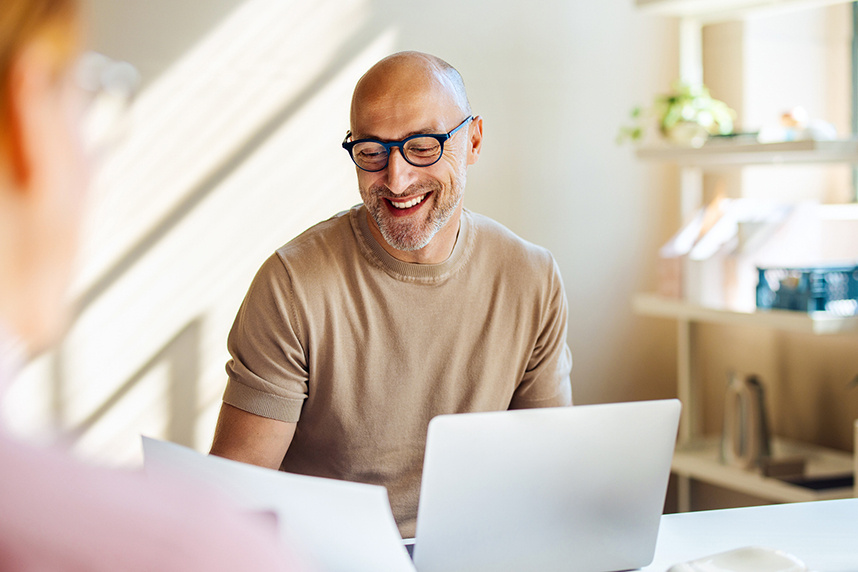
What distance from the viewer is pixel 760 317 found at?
2.52 meters

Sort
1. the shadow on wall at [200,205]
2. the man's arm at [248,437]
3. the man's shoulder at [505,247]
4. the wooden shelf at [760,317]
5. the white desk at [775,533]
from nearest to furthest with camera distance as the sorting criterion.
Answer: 1. the white desk at [775,533]
2. the man's arm at [248,437]
3. the man's shoulder at [505,247]
4. the wooden shelf at [760,317]
5. the shadow on wall at [200,205]

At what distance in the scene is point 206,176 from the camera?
2621mm

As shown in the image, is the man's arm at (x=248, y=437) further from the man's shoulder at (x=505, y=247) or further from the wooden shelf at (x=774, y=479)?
the wooden shelf at (x=774, y=479)

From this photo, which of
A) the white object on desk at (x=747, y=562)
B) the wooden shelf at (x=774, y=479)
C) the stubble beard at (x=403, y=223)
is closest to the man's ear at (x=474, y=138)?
the stubble beard at (x=403, y=223)

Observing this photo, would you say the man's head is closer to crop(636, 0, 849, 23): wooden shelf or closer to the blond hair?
the blond hair

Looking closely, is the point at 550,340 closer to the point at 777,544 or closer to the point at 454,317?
the point at 454,317

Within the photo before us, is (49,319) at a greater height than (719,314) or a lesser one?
greater

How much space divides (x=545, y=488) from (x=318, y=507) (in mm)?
307

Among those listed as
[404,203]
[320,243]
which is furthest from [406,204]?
[320,243]

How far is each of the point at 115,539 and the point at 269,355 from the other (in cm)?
112

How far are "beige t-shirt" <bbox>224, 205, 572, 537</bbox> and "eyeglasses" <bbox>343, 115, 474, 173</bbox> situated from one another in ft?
0.41

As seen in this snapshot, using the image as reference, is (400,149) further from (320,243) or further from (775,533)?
(775,533)

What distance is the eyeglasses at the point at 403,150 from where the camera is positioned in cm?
146

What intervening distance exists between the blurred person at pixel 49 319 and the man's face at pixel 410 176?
117cm
